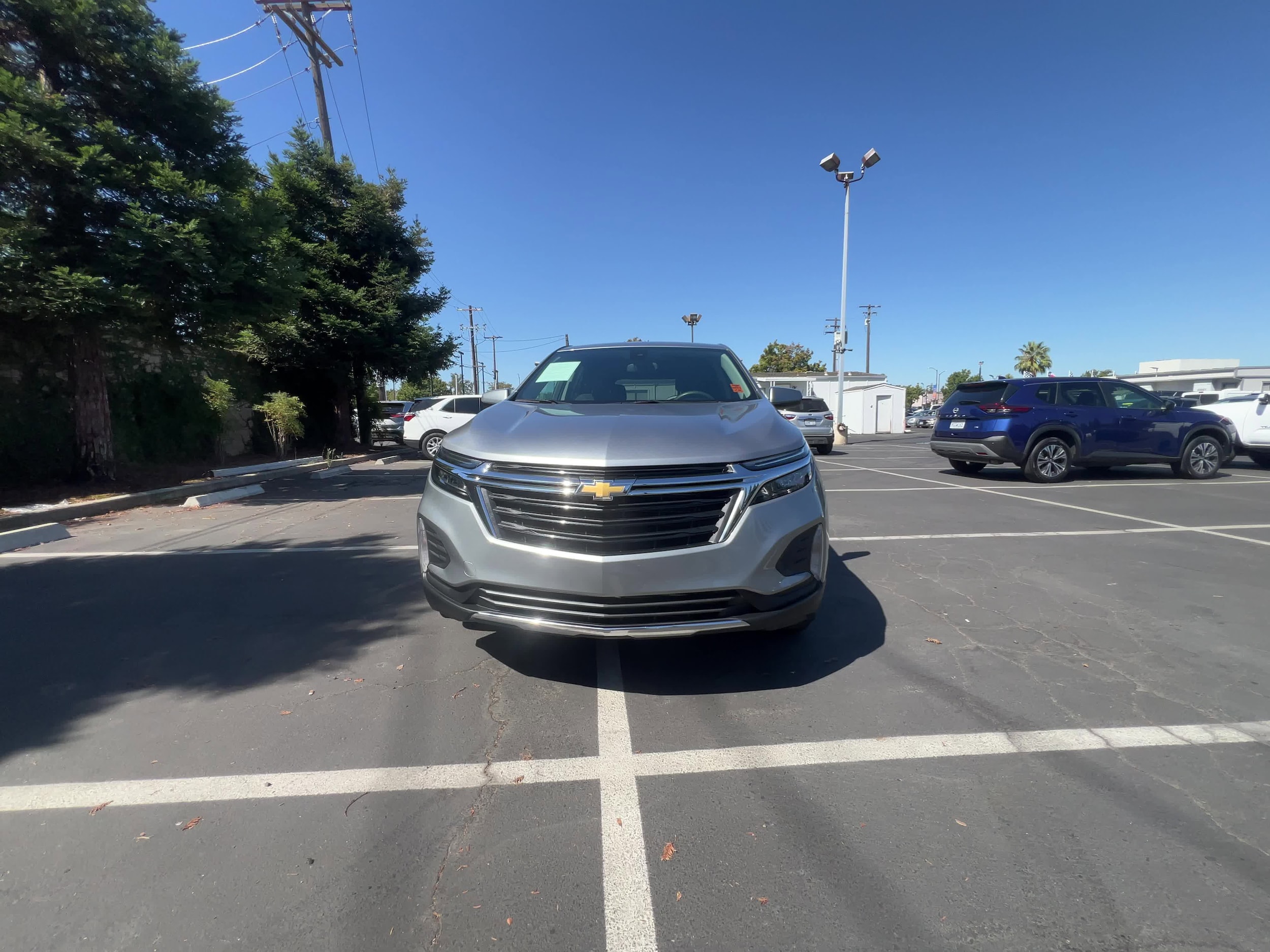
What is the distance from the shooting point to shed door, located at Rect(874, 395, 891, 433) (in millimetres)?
41531

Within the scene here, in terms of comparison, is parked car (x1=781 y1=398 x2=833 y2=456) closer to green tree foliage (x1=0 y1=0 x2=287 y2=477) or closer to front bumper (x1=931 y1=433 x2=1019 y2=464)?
front bumper (x1=931 y1=433 x2=1019 y2=464)

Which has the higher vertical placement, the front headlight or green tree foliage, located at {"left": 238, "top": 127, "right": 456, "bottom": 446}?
green tree foliage, located at {"left": 238, "top": 127, "right": 456, "bottom": 446}

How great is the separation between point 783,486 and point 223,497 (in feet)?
30.8

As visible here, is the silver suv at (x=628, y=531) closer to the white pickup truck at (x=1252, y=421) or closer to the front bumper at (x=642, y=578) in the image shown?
the front bumper at (x=642, y=578)

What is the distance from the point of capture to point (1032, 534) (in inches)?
257

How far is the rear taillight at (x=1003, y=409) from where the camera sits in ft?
32.5

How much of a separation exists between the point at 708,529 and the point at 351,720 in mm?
1838

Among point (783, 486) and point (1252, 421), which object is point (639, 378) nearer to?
point (783, 486)

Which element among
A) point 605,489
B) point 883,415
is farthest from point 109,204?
point 883,415

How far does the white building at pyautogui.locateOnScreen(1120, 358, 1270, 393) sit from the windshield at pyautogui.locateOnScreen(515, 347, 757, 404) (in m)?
18.3

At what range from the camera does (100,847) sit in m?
2.11

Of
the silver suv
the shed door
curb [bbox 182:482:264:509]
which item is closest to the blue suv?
the silver suv

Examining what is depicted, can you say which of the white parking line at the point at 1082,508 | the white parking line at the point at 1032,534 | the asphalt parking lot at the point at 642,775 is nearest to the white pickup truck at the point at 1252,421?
the white parking line at the point at 1082,508

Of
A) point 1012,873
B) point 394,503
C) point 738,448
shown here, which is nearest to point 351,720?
point 738,448
